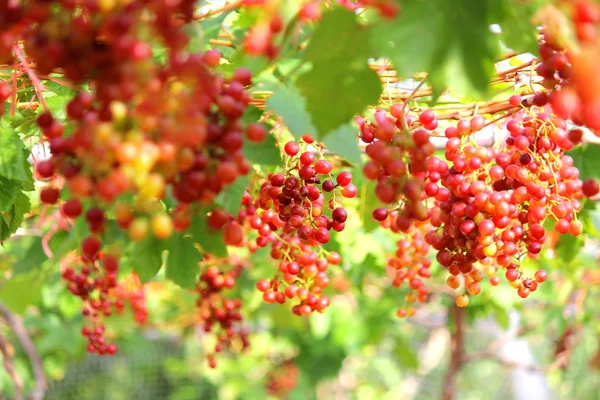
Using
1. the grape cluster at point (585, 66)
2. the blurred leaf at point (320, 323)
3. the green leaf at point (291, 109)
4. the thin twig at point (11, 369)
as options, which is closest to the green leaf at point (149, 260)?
the green leaf at point (291, 109)

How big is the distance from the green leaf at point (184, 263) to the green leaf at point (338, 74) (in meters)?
0.50

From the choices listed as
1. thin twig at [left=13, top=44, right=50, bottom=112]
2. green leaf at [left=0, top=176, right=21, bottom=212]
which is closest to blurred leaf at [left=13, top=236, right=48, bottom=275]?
green leaf at [left=0, top=176, right=21, bottom=212]

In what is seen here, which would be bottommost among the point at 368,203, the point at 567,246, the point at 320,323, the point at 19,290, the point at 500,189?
the point at 320,323

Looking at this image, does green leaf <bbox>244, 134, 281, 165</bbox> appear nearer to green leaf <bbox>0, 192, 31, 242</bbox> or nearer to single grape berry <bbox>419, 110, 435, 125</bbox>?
single grape berry <bbox>419, 110, 435, 125</bbox>

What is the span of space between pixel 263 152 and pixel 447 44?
0.28m

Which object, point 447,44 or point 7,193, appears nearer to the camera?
point 447,44

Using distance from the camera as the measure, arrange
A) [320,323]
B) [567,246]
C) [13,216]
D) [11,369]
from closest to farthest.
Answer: [13,216] → [567,246] → [11,369] → [320,323]

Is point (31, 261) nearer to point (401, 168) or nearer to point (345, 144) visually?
point (345, 144)

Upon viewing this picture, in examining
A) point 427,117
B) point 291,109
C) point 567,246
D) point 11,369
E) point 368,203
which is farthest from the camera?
point 11,369

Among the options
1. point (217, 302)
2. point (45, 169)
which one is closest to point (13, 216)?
point (45, 169)

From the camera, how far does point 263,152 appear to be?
88 cm

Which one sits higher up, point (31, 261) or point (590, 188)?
point (590, 188)

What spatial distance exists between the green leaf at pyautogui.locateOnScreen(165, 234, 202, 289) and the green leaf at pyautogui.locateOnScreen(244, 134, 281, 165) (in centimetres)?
38

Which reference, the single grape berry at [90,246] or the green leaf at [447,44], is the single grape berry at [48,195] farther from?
the green leaf at [447,44]
